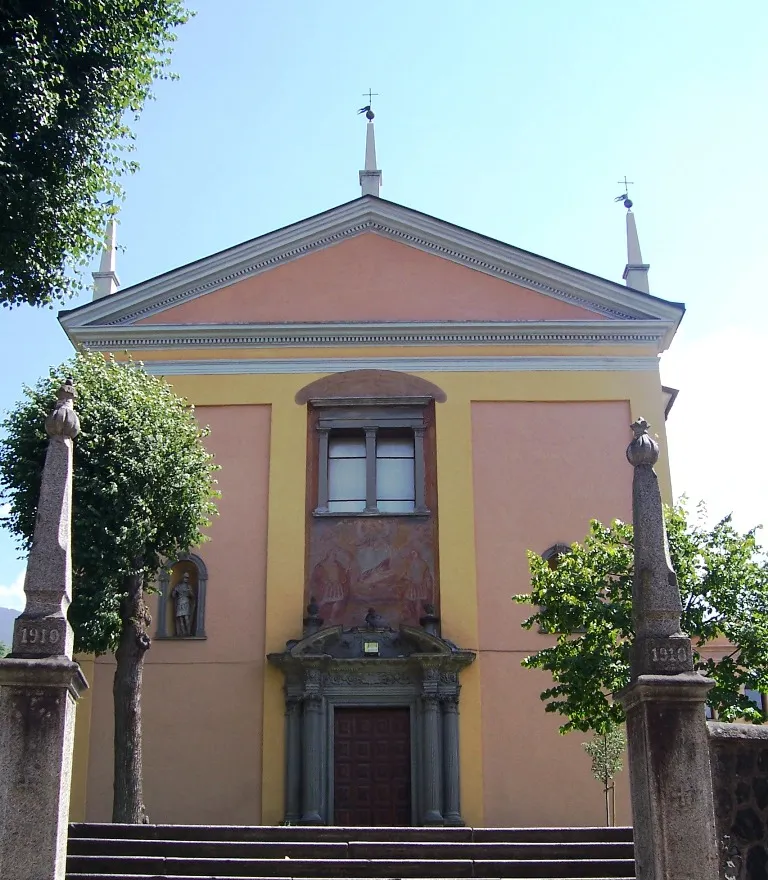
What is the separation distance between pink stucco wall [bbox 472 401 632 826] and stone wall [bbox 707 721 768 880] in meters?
10.9

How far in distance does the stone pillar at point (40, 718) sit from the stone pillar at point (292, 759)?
1026 cm

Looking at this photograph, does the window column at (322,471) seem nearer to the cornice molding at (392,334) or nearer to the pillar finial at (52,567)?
the cornice molding at (392,334)

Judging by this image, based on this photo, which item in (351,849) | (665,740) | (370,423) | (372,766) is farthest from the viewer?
(370,423)

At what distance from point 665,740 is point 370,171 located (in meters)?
17.6

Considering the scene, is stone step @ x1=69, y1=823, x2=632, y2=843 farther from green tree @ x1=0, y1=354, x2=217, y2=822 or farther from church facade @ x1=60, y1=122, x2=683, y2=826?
church facade @ x1=60, y1=122, x2=683, y2=826

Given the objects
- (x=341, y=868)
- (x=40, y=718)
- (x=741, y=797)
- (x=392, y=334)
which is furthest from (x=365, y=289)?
(x=741, y=797)

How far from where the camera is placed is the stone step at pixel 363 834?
36.1 ft

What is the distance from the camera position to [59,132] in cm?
1205

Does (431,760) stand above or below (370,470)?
below

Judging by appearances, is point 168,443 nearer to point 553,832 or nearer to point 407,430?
point 407,430

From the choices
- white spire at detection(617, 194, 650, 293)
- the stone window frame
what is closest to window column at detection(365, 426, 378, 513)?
the stone window frame

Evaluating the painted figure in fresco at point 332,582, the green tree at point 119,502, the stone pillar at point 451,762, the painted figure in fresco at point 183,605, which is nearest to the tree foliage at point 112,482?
the green tree at point 119,502

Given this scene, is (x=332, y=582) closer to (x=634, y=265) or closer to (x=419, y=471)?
(x=419, y=471)

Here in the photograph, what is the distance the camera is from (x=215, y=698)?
19.4 m
